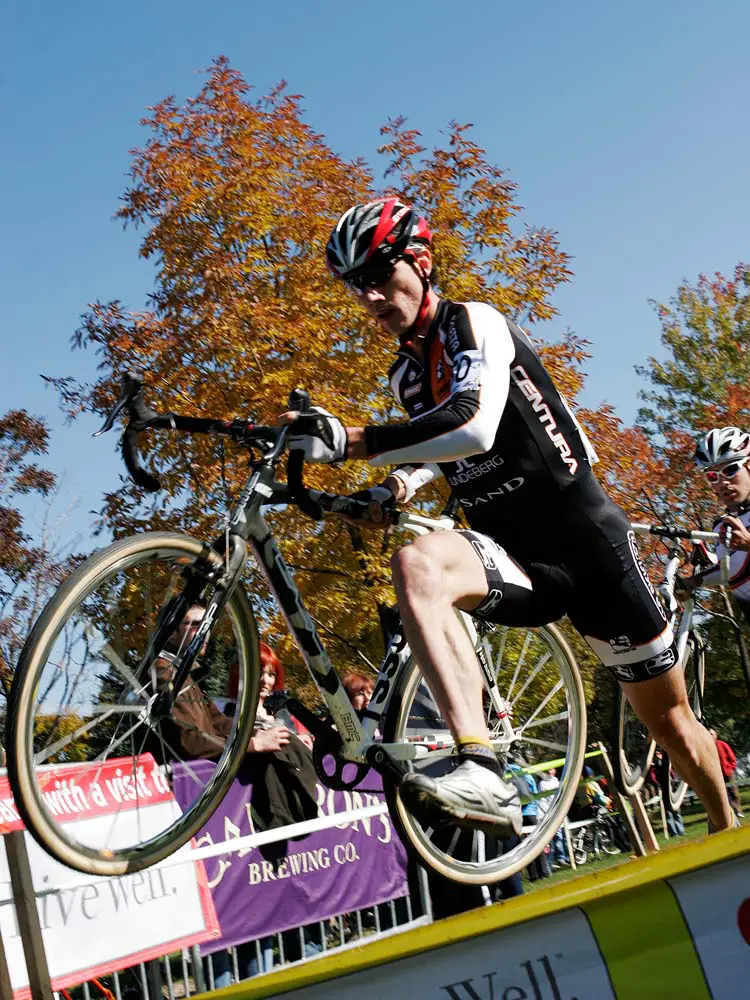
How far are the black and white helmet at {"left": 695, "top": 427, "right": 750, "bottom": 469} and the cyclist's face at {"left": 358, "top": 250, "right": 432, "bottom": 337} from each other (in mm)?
4815

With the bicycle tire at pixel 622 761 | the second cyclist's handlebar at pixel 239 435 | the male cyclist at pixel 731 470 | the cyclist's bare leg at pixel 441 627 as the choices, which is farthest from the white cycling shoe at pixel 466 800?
the male cyclist at pixel 731 470

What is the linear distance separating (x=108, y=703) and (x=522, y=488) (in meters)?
1.59

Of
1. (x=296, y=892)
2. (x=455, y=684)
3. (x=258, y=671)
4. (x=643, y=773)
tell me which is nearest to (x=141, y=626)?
(x=258, y=671)

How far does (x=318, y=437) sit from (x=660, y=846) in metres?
10.0

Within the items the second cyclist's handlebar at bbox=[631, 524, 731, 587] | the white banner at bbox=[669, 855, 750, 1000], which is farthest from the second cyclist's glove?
the second cyclist's handlebar at bbox=[631, 524, 731, 587]

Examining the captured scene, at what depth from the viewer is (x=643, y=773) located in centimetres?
756

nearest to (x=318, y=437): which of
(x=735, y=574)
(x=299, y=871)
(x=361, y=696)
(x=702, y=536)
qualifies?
(x=361, y=696)

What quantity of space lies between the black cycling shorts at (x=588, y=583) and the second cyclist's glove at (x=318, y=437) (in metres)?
0.55

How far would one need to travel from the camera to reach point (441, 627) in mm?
3590

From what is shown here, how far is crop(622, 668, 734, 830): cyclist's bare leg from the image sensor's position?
4176 millimetres

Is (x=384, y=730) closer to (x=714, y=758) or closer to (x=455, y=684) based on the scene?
(x=455, y=684)

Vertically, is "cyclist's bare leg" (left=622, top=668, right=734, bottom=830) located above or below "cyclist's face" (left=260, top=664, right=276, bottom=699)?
below

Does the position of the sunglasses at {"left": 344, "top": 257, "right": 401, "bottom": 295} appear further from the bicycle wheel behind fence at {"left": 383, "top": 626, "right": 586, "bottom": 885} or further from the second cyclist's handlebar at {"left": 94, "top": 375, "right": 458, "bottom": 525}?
the bicycle wheel behind fence at {"left": 383, "top": 626, "right": 586, "bottom": 885}

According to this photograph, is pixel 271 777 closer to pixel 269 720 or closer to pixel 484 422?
pixel 269 720
